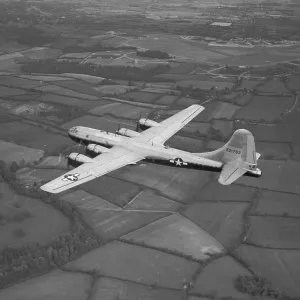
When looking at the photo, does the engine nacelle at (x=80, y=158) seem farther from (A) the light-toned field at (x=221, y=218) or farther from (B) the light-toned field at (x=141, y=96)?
(B) the light-toned field at (x=141, y=96)

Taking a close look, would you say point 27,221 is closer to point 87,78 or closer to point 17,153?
point 17,153

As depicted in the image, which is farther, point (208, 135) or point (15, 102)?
point (15, 102)

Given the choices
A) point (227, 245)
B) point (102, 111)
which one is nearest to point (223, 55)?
point (102, 111)

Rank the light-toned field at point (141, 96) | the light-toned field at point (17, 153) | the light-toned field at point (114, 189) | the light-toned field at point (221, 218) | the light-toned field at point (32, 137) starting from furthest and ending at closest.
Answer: the light-toned field at point (141, 96) → the light-toned field at point (32, 137) → the light-toned field at point (17, 153) → the light-toned field at point (114, 189) → the light-toned field at point (221, 218)

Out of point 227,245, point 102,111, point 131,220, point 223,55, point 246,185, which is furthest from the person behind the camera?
point 223,55

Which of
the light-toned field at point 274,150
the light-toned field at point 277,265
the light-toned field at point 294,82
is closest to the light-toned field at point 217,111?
the light-toned field at point 274,150

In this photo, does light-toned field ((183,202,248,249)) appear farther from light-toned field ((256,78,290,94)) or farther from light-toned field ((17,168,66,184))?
light-toned field ((256,78,290,94))

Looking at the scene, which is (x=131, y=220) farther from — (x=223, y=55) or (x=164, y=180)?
(x=223, y=55)
